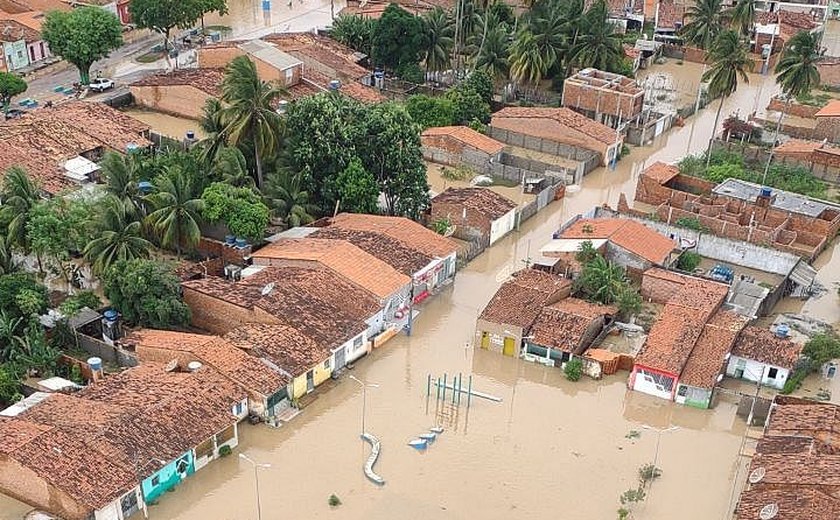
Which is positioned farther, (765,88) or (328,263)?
(765,88)

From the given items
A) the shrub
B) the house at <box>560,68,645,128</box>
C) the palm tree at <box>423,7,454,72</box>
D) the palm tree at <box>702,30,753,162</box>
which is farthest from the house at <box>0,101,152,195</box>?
the palm tree at <box>702,30,753,162</box>

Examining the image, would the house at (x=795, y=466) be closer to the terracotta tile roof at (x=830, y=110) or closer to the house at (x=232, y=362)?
the house at (x=232, y=362)

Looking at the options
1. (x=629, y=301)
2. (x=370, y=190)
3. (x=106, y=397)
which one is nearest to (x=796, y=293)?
(x=629, y=301)

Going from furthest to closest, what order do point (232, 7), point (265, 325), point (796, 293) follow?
point (232, 7), point (796, 293), point (265, 325)

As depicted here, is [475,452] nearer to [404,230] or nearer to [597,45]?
[404,230]

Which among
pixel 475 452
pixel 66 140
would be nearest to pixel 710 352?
pixel 475 452

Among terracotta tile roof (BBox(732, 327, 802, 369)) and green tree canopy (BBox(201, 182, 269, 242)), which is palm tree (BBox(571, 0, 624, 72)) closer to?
green tree canopy (BBox(201, 182, 269, 242))

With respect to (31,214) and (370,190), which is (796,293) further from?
(31,214)

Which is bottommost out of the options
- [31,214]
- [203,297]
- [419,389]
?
[419,389]
